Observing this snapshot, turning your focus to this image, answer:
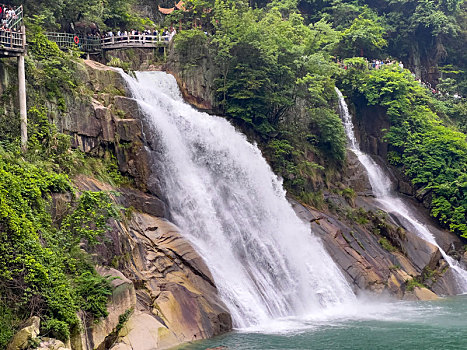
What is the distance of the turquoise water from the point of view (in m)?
18.8

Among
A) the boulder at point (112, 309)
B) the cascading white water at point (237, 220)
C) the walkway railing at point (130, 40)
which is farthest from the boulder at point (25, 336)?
the walkway railing at point (130, 40)

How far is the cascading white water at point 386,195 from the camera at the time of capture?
3469cm

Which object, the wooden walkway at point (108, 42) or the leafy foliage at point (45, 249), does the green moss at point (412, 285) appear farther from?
the wooden walkway at point (108, 42)

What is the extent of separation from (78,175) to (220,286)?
678cm

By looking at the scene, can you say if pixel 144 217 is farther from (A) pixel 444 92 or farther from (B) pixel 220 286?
Result: (A) pixel 444 92

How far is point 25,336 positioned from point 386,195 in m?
30.4

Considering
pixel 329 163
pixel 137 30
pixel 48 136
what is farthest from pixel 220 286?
pixel 137 30

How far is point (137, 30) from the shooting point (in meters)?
38.2

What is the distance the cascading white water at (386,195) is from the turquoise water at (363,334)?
373 inches

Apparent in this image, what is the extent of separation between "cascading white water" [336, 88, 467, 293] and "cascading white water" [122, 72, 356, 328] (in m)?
9.24

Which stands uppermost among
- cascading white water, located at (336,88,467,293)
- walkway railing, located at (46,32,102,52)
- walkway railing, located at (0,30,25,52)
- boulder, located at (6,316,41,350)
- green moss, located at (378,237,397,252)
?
walkway railing, located at (46,32,102,52)

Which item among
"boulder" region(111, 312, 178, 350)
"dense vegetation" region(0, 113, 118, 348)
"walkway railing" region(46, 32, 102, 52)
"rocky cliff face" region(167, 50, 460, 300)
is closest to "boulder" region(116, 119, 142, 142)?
"dense vegetation" region(0, 113, 118, 348)

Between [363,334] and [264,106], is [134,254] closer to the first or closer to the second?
[363,334]

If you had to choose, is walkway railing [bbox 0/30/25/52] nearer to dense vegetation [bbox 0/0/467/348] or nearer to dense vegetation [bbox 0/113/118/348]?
dense vegetation [bbox 0/0/467/348]
